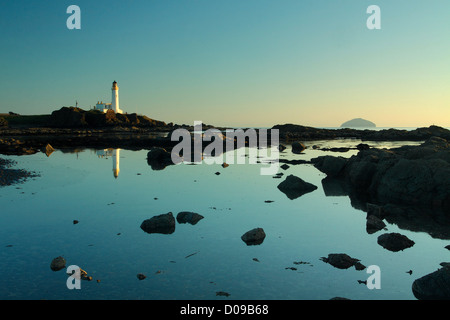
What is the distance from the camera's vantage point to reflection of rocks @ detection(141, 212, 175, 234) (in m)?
12.6

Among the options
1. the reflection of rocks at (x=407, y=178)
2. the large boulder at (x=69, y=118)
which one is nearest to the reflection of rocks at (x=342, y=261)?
the reflection of rocks at (x=407, y=178)

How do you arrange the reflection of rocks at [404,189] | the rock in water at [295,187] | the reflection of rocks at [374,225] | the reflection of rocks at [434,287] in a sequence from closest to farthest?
the reflection of rocks at [434,287]
the reflection of rocks at [374,225]
the reflection of rocks at [404,189]
the rock in water at [295,187]

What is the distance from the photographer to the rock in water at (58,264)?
30.3 ft

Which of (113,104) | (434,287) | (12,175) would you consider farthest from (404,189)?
(113,104)

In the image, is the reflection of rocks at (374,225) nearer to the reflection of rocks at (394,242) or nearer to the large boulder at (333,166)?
the reflection of rocks at (394,242)

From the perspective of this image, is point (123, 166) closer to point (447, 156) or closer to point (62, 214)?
point (62, 214)

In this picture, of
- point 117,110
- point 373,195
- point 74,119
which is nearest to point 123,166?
point 373,195

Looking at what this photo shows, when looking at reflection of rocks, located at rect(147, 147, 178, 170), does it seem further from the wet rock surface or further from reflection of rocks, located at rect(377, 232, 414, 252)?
reflection of rocks, located at rect(377, 232, 414, 252)

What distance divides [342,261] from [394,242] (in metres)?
2.71

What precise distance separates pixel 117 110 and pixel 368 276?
135 m

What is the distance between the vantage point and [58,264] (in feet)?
30.5

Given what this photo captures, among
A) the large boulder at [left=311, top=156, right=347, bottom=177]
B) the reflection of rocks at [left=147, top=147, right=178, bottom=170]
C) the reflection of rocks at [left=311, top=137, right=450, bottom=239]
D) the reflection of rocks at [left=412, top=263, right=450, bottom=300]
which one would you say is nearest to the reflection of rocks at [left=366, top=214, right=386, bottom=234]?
the reflection of rocks at [left=311, top=137, right=450, bottom=239]

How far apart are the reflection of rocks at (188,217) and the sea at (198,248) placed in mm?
346

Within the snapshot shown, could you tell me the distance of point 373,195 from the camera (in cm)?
2017
